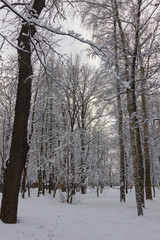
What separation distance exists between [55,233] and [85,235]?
574 millimetres

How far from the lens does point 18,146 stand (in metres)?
4.24

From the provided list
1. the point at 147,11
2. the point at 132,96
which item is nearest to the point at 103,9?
the point at 147,11

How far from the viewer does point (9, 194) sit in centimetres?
408

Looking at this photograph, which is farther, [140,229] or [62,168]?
[62,168]

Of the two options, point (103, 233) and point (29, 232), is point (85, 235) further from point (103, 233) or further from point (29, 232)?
point (29, 232)

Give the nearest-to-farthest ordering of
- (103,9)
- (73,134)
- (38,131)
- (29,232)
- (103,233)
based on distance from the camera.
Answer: (29,232), (103,233), (103,9), (73,134), (38,131)

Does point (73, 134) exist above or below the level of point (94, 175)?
above

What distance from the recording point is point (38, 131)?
1784 centimetres

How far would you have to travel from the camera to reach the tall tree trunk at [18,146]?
4.05 m

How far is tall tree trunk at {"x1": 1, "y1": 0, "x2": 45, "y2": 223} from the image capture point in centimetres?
405

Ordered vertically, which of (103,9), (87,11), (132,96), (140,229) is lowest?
(140,229)

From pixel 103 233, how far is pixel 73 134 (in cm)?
673

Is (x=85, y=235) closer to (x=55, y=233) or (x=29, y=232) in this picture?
(x=55, y=233)

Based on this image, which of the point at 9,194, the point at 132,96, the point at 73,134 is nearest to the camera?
the point at 9,194
